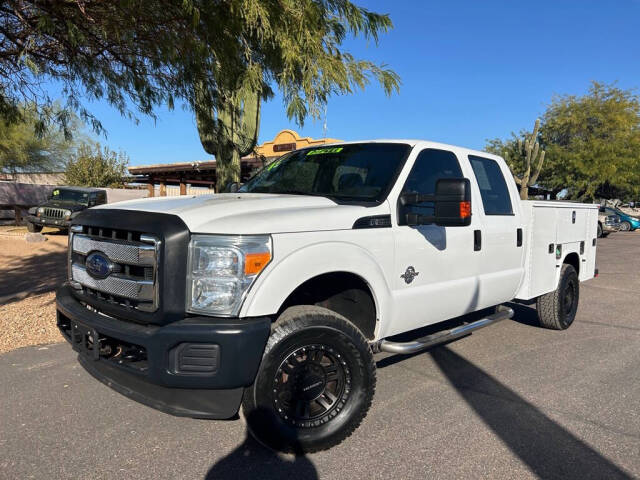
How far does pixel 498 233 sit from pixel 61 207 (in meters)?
14.8

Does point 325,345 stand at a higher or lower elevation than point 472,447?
higher

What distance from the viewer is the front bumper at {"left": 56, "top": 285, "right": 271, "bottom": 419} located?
2.46m

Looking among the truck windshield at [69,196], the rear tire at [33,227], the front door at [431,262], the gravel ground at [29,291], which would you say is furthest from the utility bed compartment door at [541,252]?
the rear tire at [33,227]

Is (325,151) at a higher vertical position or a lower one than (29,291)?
higher

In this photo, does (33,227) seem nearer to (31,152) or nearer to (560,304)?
(31,152)

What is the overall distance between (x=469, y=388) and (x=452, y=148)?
2028 millimetres

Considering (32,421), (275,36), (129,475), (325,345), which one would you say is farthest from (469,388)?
(275,36)

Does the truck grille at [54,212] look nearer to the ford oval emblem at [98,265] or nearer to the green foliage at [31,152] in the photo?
the green foliage at [31,152]

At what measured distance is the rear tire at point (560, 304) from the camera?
5445mm

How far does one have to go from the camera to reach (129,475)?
2.61 meters

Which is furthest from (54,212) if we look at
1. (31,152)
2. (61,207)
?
(31,152)

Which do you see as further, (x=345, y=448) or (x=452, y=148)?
(x=452, y=148)

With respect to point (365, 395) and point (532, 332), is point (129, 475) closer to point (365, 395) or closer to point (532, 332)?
point (365, 395)

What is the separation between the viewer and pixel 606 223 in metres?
23.2
